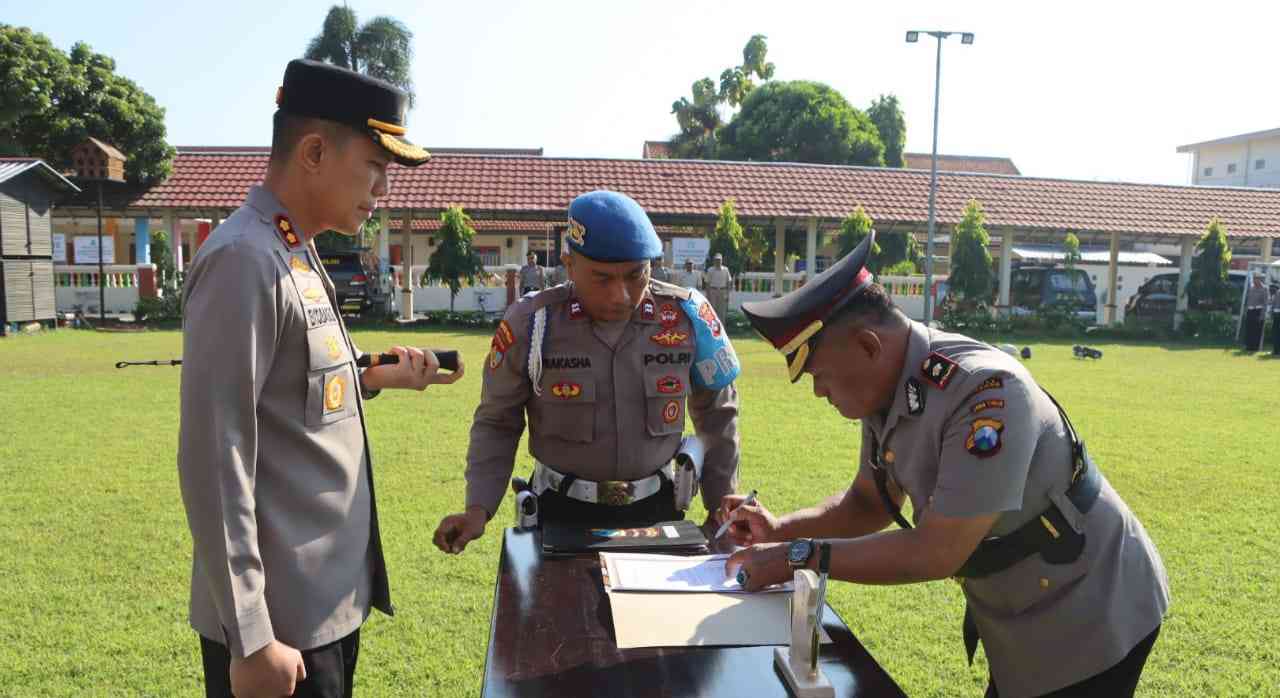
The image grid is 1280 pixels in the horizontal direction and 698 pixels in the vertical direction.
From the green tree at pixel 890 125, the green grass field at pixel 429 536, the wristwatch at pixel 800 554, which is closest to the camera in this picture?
the wristwatch at pixel 800 554

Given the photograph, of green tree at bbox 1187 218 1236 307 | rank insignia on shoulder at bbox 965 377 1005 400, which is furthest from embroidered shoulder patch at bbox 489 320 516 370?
green tree at bbox 1187 218 1236 307

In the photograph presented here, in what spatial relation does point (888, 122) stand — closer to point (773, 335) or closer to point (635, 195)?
point (635, 195)

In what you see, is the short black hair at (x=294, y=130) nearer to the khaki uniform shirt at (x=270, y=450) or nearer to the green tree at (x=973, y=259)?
the khaki uniform shirt at (x=270, y=450)

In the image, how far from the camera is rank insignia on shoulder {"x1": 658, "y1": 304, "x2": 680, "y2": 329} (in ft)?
8.66

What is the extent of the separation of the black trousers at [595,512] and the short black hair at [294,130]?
1185 millimetres

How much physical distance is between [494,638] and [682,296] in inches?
52.6

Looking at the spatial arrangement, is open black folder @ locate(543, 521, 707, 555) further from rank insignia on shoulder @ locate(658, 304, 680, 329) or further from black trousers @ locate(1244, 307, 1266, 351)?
black trousers @ locate(1244, 307, 1266, 351)

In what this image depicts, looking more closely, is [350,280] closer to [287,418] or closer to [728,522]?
[728,522]

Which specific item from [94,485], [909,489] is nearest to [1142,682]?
[909,489]

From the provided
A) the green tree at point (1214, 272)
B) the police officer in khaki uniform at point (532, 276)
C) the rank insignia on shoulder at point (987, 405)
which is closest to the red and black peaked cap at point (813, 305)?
the rank insignia on shoulder at point (987, 405)

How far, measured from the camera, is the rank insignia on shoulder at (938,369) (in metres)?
1.68

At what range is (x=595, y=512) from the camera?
250 cm

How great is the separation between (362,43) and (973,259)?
20.7 metres

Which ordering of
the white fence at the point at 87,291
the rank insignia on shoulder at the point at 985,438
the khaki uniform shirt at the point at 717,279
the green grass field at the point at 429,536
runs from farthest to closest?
the white fence at the point at 87,291, the khaki uniform shirt at the point at 717,279, the green grass field at the point at 429,536, the rank insignia on shoulder at the point at 985,438
